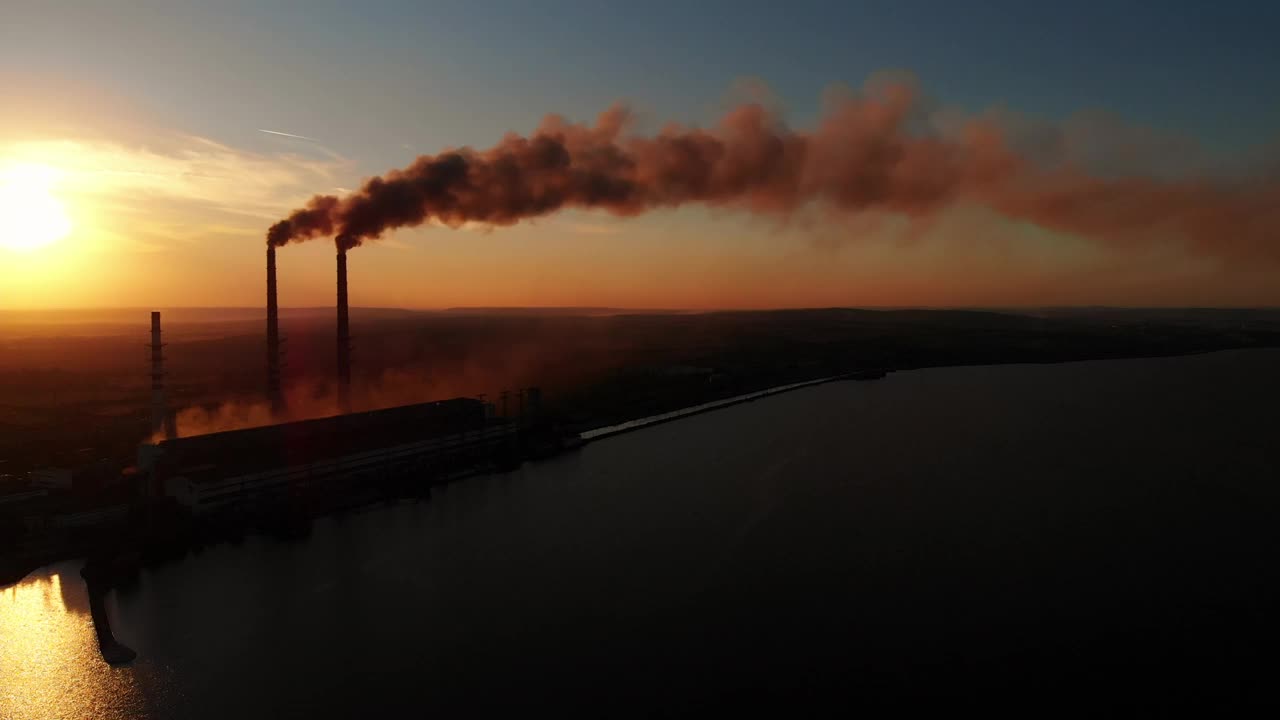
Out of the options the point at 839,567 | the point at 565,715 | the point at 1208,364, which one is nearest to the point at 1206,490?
the point at 839,567

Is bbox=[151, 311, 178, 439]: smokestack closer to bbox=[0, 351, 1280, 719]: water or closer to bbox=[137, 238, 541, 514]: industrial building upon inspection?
bbox=[137, 238, 541, 514]: industrial building

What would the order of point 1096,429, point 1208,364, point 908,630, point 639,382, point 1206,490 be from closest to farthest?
point 908,630, point 1206,490, point 1096,429, point 639,382, point 1208,364

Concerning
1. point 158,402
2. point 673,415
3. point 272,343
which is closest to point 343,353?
point 272,343

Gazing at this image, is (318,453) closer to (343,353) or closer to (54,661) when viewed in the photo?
(343,353)

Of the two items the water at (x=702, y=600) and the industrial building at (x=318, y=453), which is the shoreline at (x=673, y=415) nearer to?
the water at (x=702, y=600)

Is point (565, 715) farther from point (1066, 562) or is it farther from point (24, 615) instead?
point (1066, 562)

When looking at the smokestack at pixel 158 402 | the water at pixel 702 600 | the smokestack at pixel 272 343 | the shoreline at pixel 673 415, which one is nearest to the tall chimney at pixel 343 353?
the smokestack at pixel 272 343

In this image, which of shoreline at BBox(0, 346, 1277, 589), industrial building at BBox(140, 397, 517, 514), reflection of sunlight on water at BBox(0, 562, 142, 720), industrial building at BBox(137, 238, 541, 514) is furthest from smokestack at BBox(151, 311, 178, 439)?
reflection of sunlight on water at BBox(0, 562, 142, 720)
